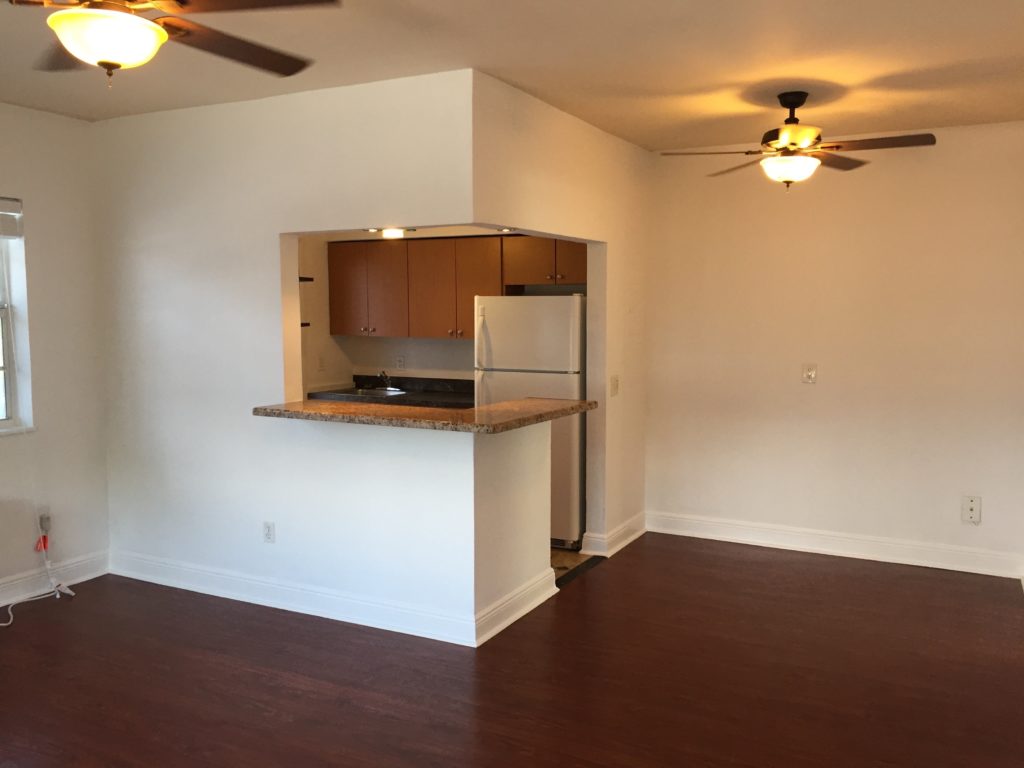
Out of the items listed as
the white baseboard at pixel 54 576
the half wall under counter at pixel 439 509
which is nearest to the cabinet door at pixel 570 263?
the half wall under counter at pixel 439 509

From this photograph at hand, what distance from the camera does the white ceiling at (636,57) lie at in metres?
2.79

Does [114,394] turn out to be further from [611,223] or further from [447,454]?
[611,223]

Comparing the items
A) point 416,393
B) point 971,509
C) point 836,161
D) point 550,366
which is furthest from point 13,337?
point 971,509

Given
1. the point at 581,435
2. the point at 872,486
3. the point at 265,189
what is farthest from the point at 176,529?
the point at 872,486

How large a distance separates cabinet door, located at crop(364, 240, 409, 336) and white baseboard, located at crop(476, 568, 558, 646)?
2.37 metres

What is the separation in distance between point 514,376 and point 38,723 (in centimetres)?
291

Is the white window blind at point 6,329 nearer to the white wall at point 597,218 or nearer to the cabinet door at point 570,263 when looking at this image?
the white wall at point 597,218

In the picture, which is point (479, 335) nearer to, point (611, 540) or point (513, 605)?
point (611, 540)

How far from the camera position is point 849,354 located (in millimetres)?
4910

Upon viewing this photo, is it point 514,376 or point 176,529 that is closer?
point 176,529

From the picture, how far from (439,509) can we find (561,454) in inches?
55.7

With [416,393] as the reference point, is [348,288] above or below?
above

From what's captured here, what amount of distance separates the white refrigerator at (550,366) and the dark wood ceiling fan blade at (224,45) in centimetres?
251

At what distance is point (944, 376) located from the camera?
4.69 m
